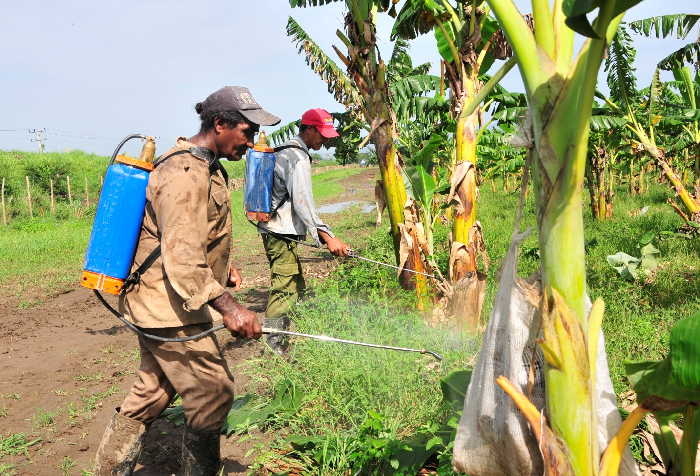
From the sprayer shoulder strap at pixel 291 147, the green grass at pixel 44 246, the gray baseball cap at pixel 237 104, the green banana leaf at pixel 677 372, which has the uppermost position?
the gray baseball cap at pixel 237 104

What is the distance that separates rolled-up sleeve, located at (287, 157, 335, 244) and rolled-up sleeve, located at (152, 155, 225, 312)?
6.89ft

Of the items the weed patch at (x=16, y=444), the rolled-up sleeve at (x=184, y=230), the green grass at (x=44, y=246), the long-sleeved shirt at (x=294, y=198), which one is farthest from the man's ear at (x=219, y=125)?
the green grass at (x=44, y=246)

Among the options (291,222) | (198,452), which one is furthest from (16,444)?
(291,222)

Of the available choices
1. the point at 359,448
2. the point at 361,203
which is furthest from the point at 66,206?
the point at 359,448

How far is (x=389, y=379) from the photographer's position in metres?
3.33

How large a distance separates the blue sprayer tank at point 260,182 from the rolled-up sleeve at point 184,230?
2.18 meters

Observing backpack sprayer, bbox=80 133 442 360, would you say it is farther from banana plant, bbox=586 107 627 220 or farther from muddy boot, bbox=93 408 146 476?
banana plant, bbox=586 107 627 220

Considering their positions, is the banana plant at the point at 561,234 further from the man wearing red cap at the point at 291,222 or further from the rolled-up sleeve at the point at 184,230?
the man wearing red cap at the point at 291,222

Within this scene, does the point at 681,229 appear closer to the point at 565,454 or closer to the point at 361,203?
the point at 565,454

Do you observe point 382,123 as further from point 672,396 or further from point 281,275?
point 672,396

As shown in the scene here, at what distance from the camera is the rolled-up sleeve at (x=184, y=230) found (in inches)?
94.1

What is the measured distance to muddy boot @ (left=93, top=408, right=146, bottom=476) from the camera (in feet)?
8.82

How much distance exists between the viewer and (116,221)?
2.48 meters

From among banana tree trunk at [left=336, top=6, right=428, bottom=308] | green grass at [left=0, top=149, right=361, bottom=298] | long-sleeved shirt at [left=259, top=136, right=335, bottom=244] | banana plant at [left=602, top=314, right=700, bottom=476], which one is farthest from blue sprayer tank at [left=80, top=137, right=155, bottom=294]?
green grass at [left=0, top=149, right=361, bottom=298]
